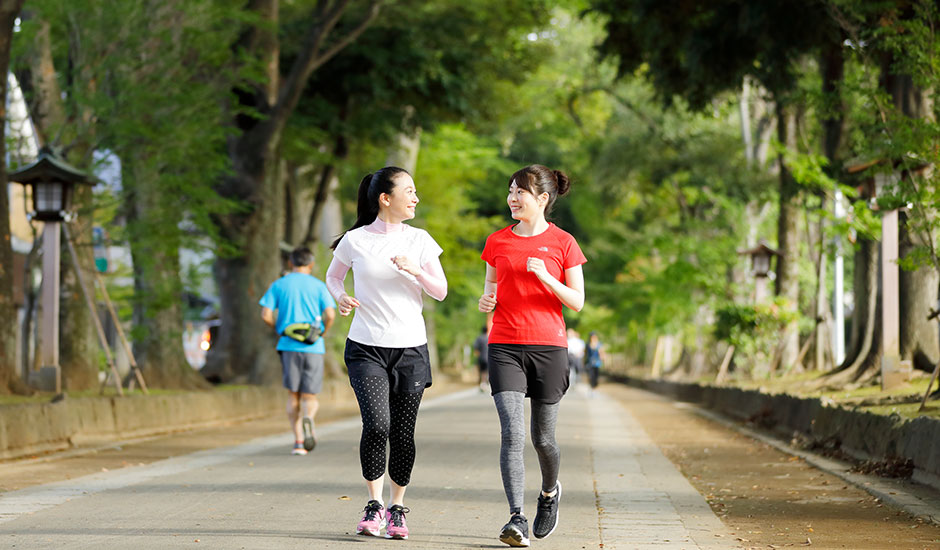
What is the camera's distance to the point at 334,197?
35.1m

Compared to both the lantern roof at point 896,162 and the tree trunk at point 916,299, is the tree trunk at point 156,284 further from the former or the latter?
the tree trunk at point 916,299

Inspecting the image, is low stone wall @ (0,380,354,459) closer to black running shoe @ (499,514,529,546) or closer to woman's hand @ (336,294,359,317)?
woman's hand @ (336,294,359,317)

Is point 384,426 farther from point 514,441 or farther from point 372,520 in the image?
point 514,441

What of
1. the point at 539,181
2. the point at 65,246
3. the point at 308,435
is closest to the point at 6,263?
the point at 65,246

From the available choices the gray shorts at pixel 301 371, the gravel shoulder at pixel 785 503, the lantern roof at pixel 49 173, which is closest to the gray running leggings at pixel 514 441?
the gravel shoulder at pixel 785 503

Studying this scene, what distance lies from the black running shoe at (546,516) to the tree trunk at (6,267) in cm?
861

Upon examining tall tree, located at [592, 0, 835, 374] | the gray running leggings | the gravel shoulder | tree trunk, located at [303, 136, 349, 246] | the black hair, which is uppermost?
tall tree, located at [592, 0, 835, 374]

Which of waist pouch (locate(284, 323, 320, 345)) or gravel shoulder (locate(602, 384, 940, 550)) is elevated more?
waist pouch (locate(284, 323, 320, 345))

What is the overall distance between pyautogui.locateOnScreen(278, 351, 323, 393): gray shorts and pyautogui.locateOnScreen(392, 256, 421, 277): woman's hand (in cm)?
574

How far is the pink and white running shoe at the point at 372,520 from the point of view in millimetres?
6879

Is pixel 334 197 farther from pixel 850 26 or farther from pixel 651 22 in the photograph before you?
pixel 850 26

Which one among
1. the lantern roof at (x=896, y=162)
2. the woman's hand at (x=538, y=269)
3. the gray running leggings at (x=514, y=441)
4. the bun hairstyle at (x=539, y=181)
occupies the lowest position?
the gray running leggings at (x=514, y=441)

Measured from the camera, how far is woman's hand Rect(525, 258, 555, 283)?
654 centimetres

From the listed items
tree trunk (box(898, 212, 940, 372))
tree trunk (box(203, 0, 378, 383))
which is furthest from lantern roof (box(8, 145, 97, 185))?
tree trunk (box(898, 212, 940, 372))
